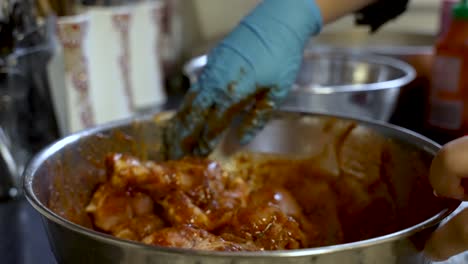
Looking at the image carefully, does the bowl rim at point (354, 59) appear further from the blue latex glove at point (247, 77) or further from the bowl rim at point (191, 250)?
the bowl rim at point (191, 250)

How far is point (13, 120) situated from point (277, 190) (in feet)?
1.58

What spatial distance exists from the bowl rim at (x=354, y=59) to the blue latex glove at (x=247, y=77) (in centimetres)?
12

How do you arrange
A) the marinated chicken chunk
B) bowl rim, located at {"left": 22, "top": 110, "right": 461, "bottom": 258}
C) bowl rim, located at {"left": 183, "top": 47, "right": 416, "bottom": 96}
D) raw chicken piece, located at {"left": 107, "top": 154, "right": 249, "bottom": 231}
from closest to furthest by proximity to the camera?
bowl rim, located at {"left": 22, "top": 110, "right": 461, "bottom": 258}
the marinated chicken chunk
raw chicken piece, located at {"left": 107, "top": 154, "right": 249, "bottom": 231}
bowl rim, located at {"left": 183, "top": 47, "right": 416, "bottom": 96}

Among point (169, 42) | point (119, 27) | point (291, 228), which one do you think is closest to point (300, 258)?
point (291, 228)

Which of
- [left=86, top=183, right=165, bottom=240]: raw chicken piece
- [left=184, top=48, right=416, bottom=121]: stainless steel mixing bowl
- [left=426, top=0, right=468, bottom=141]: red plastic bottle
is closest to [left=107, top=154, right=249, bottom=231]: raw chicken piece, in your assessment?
[left=86, top=183, right=165, bottom=240]: raw chicken piece

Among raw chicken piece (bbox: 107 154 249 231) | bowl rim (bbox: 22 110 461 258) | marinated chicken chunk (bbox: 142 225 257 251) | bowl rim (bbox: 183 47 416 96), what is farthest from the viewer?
bowl rim (bbox: 183 47 416 96)

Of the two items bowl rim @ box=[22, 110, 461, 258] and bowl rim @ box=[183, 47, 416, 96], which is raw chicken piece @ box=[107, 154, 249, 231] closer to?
bowl rim @ box=[22, 110, 461, 258]

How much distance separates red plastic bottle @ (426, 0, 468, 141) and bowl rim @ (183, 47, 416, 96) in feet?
0.19

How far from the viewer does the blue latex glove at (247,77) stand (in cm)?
83

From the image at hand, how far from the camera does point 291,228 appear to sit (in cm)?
72

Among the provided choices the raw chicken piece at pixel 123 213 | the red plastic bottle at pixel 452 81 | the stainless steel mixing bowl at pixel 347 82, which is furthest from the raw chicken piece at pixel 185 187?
the red plastic bottle at pixel 452 81

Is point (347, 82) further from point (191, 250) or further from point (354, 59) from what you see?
point (191, 250)

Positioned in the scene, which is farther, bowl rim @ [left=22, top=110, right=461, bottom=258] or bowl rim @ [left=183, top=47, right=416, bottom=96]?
bowl rim @ [left=183, top=47, right=416, bottom=96]

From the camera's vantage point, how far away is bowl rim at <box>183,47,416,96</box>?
42.6 inches
